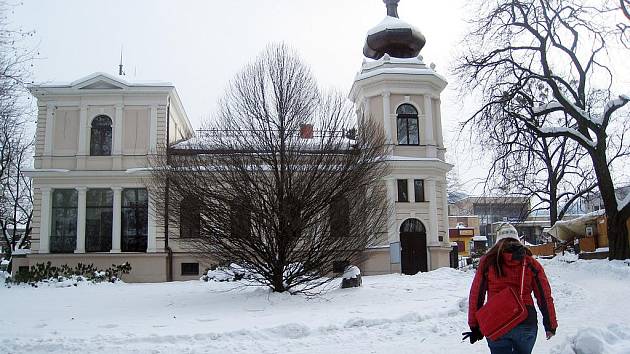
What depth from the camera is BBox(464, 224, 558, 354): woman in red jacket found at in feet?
16.7

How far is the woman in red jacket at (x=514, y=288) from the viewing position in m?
5.09

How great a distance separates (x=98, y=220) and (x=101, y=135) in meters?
4.61

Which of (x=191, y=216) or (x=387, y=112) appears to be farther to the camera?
(x=387, y=112)

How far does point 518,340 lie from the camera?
5066 mm

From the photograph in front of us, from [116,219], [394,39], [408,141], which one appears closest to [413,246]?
[408,141]

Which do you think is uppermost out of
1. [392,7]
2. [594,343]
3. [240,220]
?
[392,7]

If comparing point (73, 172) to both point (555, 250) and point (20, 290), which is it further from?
point (555, 250)

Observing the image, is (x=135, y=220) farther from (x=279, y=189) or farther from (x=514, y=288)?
(x=514, y=288)

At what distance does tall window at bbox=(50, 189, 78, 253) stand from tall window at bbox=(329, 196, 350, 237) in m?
19.9

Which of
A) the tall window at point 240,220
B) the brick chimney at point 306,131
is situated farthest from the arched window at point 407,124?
the tall window at point 240,220

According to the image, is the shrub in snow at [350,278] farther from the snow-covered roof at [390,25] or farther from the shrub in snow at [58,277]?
the snow-covered roof at [390,25]

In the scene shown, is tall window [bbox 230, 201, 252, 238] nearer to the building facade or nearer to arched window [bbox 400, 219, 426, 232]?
the building facade

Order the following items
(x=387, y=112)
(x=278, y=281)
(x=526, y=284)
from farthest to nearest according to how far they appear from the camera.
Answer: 1. (x=387, y=112)
2. (x=278, y=281)
3. (x=526, y=284)

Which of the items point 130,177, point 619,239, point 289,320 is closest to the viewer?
point 289,320
